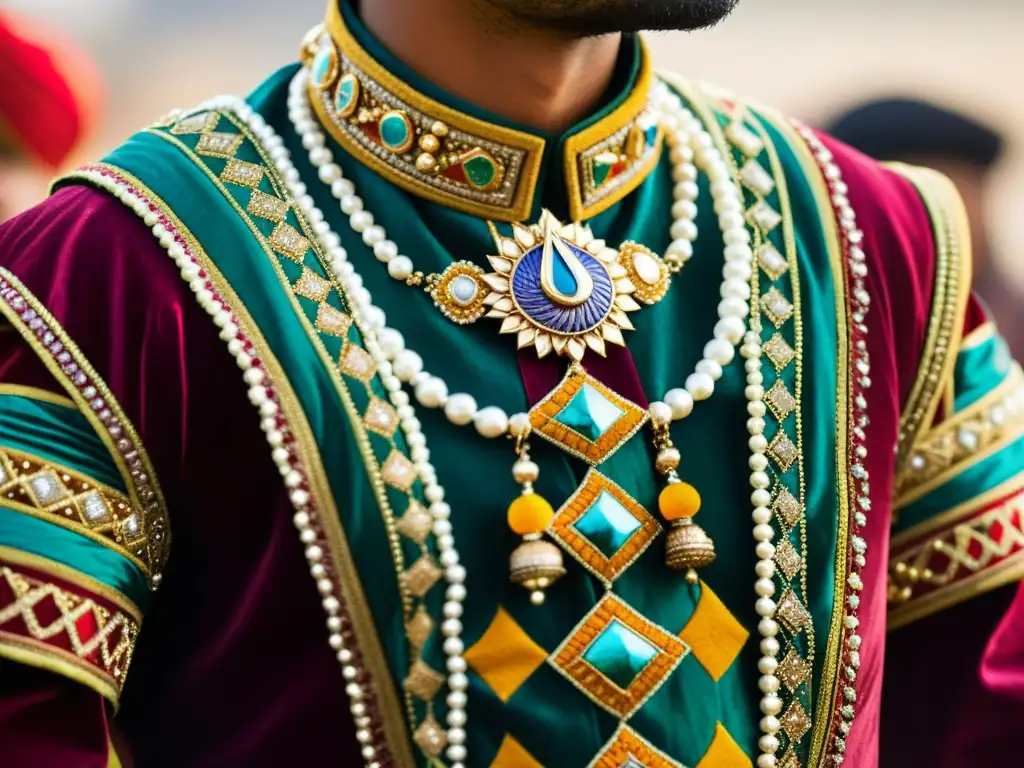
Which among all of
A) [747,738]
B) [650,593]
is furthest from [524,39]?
[747,738]

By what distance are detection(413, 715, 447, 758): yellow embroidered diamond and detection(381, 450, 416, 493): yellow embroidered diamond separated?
0.16 meters

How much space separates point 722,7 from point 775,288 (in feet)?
0.74

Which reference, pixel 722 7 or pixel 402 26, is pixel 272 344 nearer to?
pixel 402 26

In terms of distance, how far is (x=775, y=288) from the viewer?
3.85 ft

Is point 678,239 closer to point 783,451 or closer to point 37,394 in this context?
point 783,451

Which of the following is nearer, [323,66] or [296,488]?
[296,488]

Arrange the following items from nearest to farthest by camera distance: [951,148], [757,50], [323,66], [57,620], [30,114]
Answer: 1. [57,620]
2. [323,66]
3. [30,114]
4. [951,148]
5. [757,50]

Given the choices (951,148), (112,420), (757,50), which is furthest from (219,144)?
(757,50)

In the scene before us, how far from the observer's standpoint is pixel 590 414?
107 cm

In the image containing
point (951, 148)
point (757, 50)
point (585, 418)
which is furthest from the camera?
point (757, 50)

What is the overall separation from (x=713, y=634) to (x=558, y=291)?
0.90 feet

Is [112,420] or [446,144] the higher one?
[446,144]

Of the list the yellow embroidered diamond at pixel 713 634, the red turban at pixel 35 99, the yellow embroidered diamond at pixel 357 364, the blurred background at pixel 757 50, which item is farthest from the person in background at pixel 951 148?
the yellow embroidered diamond at pixel 357 364

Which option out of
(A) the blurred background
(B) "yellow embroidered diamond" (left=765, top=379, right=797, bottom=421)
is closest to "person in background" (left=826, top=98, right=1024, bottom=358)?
(A) the blurred background
